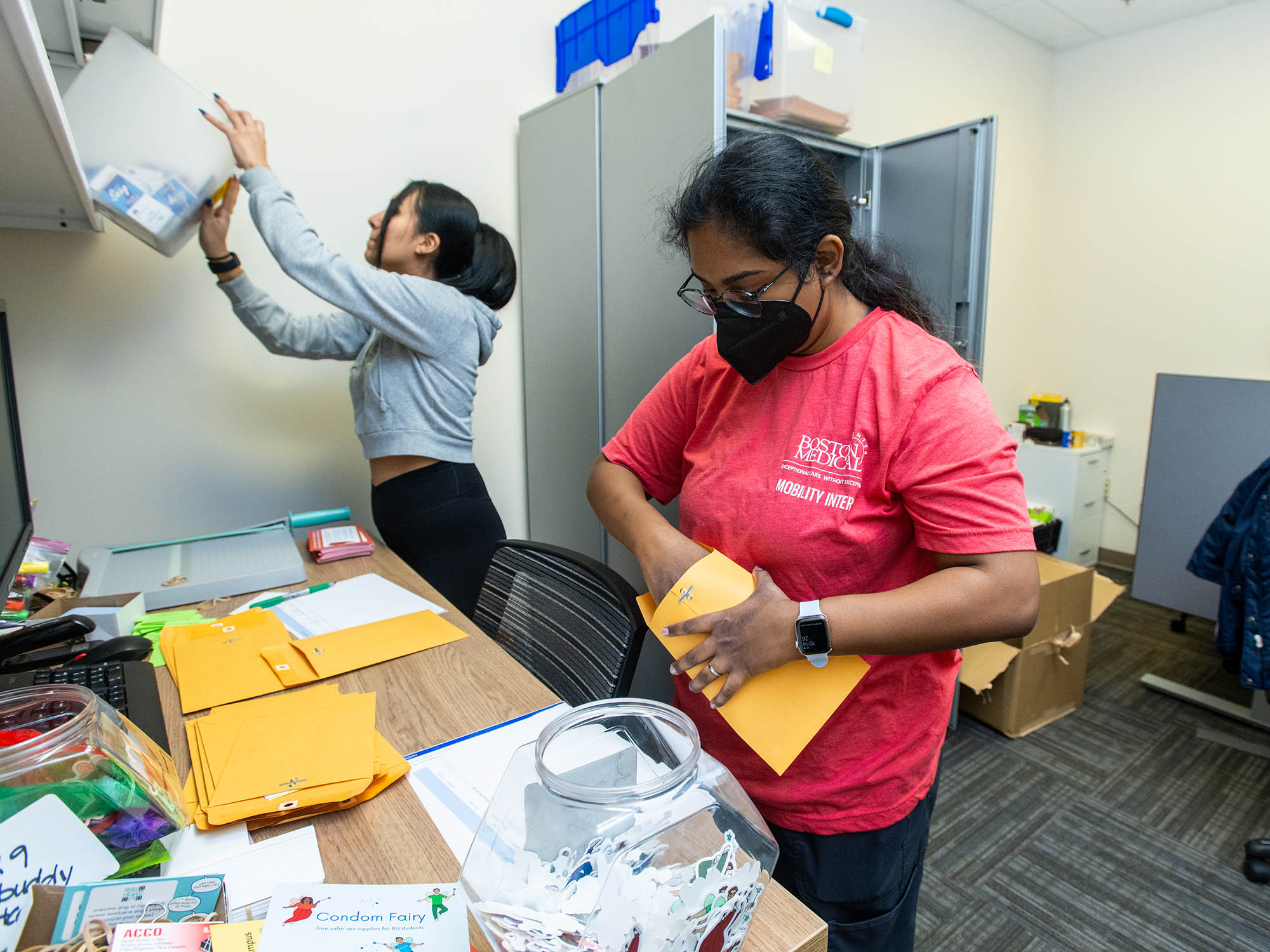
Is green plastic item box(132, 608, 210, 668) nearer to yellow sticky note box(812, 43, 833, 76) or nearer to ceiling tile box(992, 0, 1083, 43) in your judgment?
yellow sticky note box(812, 43, 833, 76)

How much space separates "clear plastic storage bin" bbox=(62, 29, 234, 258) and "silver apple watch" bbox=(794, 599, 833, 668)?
1.39 metres

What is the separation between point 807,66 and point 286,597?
1.90 m

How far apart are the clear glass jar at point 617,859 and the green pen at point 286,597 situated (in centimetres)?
103

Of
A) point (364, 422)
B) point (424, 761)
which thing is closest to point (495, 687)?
point (424, 761)

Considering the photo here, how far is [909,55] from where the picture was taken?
339cm

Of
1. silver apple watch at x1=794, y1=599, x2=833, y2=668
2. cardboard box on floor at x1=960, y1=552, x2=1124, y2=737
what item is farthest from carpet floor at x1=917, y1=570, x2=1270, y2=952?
silver apple watch at x1=794, y1=599, x2=833, y2=668

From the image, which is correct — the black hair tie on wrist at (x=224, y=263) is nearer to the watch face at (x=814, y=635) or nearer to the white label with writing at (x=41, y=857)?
A: the white label with writing at (x=41, y=857)

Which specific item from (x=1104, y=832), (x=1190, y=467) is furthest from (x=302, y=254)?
(x=1190, y=467)

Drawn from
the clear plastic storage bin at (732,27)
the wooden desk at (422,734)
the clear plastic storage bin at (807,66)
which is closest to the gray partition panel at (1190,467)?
the clear plastic storage bin at (807,66)

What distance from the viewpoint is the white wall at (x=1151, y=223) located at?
349 cm

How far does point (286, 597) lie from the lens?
149cm

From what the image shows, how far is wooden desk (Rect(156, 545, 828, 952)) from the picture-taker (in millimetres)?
667

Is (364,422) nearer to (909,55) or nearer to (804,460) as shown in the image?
(804,460)

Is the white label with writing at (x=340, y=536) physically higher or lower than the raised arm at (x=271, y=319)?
lower
